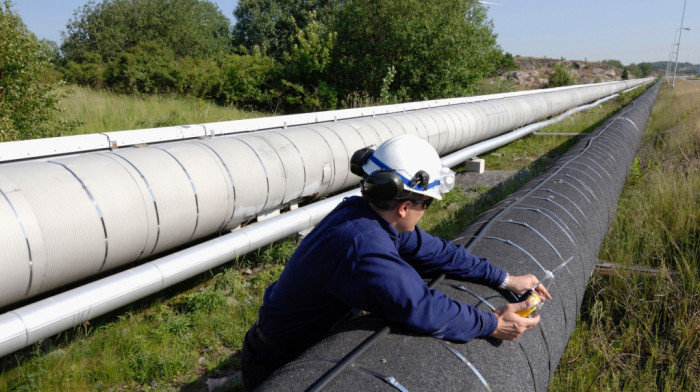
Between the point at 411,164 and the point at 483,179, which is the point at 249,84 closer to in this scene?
the point at 483,179

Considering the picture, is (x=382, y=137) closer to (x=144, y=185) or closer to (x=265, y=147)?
(x=265, y=147)

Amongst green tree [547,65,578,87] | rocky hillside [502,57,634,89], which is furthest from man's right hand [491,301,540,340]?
green tree [547,65,578,87]

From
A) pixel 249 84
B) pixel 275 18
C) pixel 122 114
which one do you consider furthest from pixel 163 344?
pixel 275 18

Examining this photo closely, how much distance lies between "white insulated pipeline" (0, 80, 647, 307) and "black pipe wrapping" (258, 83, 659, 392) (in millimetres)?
2370

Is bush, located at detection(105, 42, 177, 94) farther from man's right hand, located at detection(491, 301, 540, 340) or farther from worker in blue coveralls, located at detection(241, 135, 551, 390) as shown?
man's right hand, located at detection(491, 301, 540, 340)

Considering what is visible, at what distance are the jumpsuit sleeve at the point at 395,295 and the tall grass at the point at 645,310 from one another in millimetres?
1619

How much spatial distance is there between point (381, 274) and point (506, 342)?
795 millimetres

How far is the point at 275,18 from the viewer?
3906cm

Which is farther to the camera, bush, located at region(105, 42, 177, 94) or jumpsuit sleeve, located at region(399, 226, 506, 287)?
bush, located at region(105, 42, 177, 94)

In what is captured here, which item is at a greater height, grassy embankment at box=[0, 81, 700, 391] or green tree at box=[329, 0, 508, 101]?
green tree at box=[329, 0, 508, 101]

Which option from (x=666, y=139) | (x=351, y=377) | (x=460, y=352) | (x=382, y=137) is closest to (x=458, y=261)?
(x=460, y=352)

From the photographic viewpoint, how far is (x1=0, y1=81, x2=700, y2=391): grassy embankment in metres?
3.37

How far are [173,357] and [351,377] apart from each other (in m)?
2.31

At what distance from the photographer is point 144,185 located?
13.4 ft
